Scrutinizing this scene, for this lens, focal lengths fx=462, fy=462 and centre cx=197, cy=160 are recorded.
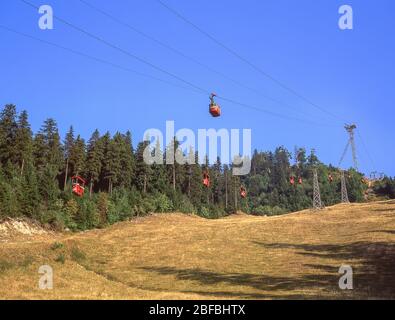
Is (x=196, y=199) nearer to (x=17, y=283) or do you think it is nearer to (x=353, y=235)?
(x=353, y=235)

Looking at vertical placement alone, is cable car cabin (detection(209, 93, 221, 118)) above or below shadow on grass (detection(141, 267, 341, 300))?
above

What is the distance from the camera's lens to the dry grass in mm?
23484

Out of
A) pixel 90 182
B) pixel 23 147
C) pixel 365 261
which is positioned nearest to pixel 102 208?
pixel 23 147

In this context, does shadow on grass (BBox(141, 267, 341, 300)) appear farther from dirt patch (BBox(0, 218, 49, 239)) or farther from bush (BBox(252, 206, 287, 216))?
bush (BBox(252, 206, 287, 216))

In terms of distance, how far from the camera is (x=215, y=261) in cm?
3566

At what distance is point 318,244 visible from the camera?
41.9 m

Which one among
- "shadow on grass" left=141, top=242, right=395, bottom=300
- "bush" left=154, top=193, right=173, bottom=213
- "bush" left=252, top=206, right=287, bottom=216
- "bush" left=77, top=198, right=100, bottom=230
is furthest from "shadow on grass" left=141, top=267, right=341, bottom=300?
"bush" left=252, top=206, right=287, bottom=216

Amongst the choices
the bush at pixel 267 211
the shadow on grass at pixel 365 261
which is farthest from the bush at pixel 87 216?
the bush at pixel 267 211

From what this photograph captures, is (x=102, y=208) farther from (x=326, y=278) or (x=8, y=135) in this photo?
(x=326, y=278)

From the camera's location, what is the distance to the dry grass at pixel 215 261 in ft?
77.0

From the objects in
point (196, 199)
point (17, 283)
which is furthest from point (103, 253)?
point (196, 199)
